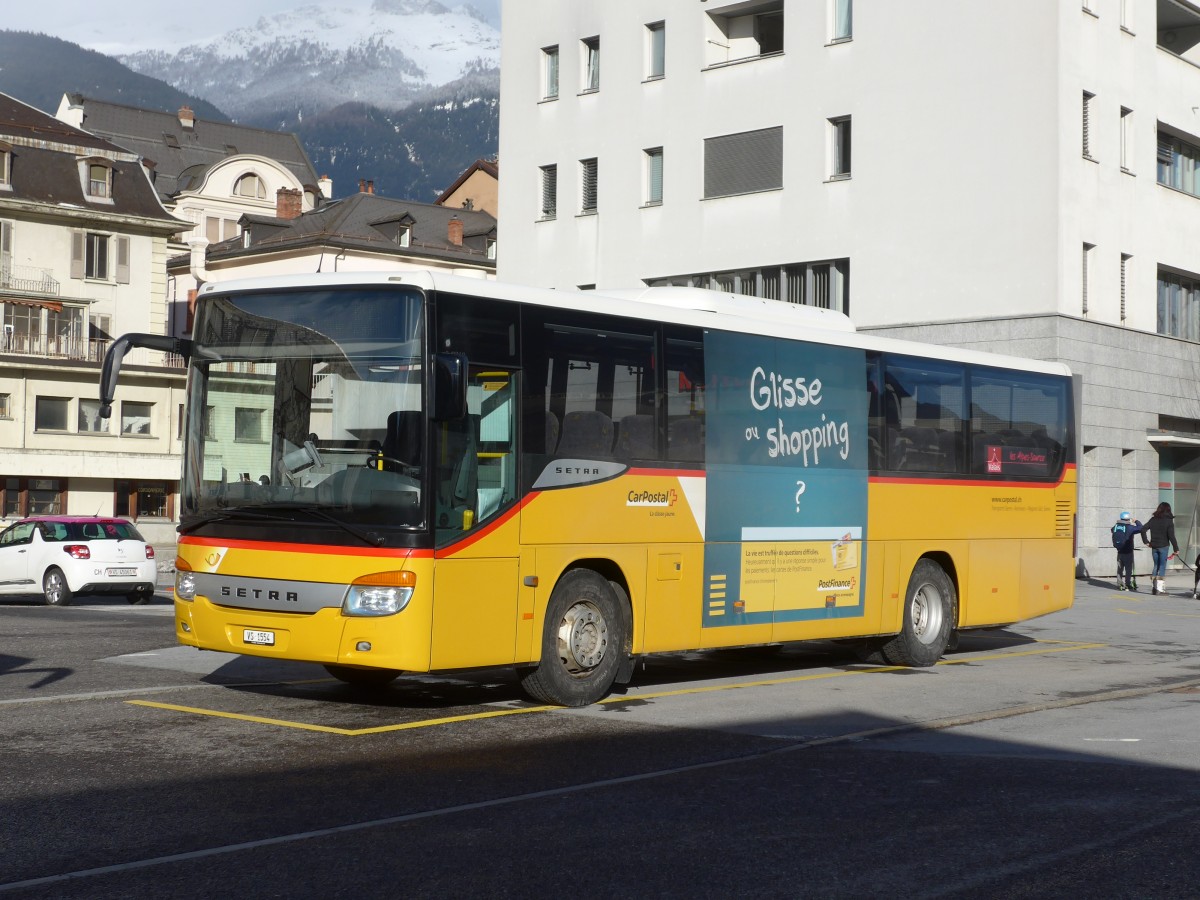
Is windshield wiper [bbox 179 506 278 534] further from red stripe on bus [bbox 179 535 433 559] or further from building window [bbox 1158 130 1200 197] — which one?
building window [bbox 1158 130 1200 197]

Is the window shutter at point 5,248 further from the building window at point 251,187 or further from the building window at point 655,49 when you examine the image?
the building window at point 655,49

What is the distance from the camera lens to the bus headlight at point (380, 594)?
11.0 m

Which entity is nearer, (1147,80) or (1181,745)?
(1181,745)

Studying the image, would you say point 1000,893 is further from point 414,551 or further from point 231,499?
point 231,499

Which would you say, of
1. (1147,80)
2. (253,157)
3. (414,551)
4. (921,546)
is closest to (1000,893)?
(414,551)

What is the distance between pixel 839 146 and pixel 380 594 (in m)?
28.3

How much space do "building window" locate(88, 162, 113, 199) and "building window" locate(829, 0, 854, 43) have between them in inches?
1465

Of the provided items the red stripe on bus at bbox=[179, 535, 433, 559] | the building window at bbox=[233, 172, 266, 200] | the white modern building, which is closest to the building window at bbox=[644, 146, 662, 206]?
the white modern building

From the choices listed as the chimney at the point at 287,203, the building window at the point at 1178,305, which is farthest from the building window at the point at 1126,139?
the chimney at the point at 287,203

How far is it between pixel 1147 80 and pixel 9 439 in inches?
1607

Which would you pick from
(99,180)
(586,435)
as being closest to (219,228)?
(99,180)

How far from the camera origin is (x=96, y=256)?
63906 mm

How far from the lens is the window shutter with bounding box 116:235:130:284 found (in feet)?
211

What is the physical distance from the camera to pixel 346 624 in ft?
36.4
